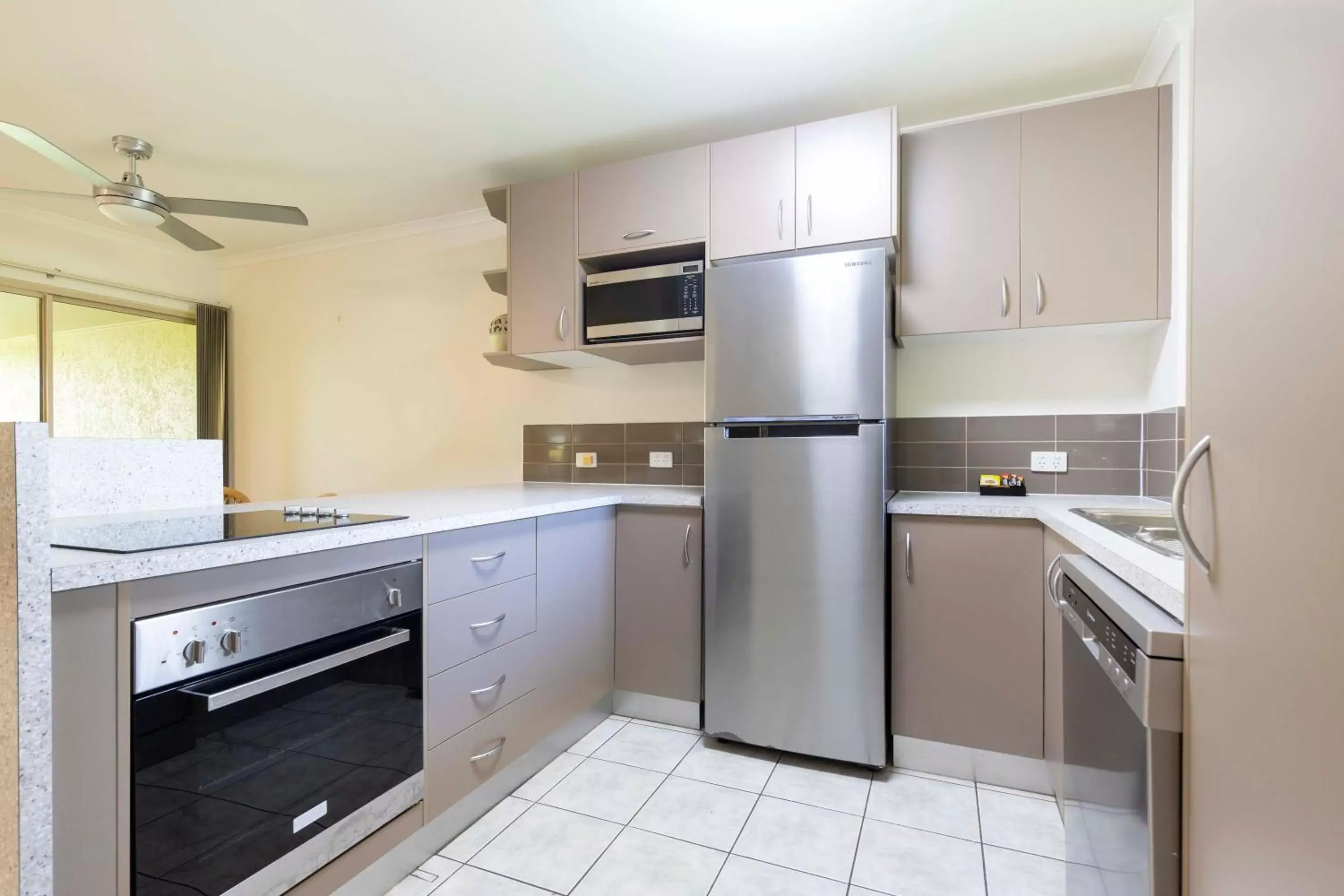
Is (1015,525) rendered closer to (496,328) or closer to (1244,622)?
(1244,622)

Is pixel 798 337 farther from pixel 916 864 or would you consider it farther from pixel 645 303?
pixel 916 864

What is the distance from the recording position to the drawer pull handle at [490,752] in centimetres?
178

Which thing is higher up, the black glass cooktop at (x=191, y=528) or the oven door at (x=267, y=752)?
the black glass cooktop at (x=191, y=528)

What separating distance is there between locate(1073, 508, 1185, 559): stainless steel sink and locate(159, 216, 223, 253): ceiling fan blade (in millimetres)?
3503

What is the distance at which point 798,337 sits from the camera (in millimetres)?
2141

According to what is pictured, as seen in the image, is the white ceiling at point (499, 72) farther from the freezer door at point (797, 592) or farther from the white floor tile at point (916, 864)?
the white floor tile at point (916, 864)

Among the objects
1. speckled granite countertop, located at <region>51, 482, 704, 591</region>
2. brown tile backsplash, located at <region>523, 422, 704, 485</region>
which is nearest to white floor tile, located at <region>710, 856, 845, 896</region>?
speckled granite countertop, located at <region>51, 482, 704, 591</region>

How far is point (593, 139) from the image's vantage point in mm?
2664

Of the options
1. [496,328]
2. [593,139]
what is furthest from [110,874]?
[593,139]

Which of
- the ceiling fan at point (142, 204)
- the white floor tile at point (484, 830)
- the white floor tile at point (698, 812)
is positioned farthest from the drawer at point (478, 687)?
the ceiling fan at point (142, 204)

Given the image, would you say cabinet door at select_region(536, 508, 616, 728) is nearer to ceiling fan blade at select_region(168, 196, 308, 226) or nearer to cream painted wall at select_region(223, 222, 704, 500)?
cream painted wall at select_region(223, 222, 704, 500)

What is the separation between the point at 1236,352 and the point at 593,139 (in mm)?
2520

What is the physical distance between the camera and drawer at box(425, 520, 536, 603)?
1.65 m

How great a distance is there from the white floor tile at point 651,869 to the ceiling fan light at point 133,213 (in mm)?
2891
